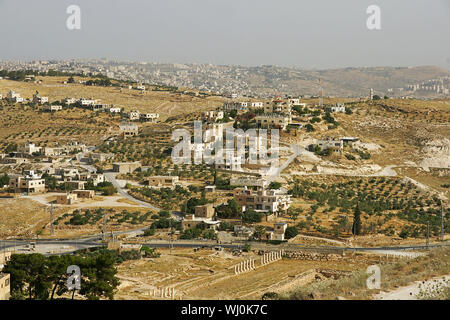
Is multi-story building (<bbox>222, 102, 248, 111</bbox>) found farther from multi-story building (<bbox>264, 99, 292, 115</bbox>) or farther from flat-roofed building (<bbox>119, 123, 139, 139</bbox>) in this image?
flat-roofed building (<bbox>119, 123, 139, 139</bbox>)

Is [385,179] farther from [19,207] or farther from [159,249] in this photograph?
[19,207]

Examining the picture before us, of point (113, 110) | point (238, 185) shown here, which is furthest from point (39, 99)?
point (238, 185)

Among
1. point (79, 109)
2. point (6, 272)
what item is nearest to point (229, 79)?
point (79, 109)

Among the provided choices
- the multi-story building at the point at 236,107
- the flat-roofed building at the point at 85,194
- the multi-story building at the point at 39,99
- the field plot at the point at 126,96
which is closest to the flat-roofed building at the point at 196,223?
the flat-roofed building at the point at 85,194

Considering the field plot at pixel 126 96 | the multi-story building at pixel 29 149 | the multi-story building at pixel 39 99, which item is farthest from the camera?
the field plot at pixel 126 96

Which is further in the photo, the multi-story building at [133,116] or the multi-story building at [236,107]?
the multi-story building at [133,116]

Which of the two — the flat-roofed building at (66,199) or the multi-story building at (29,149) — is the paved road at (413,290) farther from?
the multi-story building at (29,149)

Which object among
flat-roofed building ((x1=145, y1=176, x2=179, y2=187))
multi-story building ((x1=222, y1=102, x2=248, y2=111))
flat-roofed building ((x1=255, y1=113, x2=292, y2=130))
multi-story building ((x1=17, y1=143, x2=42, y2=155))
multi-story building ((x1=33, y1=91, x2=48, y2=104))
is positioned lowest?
flat-roofed building ((x1=145, y1=176, x2=179, y2=187))

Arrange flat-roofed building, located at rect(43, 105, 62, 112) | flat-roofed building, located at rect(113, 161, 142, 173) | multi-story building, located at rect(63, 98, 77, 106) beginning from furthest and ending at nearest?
multi-story building, located at rect(63, 98, 77, 106) < flat-roofed building, located at rect(43, 105, 62, 112) < flat-roofed building, located at rect(113, 161, 142, 173)

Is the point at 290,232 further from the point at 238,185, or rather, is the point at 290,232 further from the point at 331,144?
the point at 331,144

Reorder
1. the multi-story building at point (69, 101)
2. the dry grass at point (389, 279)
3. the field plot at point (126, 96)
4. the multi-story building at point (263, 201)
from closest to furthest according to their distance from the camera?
the dry grass at point (389, 279) → the multi-story building at point (263, 201) → the multi-story building at point (69, 101) → the field plot at point (126, 96)

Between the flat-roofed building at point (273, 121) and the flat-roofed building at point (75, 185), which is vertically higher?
the flat-roofed building at point (273, 121)

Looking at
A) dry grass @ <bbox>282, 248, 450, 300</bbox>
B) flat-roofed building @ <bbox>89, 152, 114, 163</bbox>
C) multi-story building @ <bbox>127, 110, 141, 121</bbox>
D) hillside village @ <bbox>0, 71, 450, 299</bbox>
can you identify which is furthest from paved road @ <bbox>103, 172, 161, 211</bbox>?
multi-story building @ <bbox>127, 110, 141, 121</bbox>
